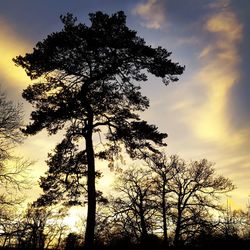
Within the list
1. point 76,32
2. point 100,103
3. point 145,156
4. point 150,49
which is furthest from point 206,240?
point 76,32

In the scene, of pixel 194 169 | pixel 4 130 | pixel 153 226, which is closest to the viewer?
pixel 4 130

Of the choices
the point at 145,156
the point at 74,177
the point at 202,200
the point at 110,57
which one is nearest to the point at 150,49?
the point at 110,57

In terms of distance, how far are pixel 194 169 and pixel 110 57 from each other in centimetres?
2104

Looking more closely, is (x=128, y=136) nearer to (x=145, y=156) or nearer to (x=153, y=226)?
(x=145, y=156)

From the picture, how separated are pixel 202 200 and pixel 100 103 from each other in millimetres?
19819

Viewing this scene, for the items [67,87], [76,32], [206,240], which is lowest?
[206,240]

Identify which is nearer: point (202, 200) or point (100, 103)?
point (100, 103)

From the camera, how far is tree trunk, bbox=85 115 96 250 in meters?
14.8

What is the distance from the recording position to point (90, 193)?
1572 cm

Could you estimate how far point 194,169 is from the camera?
34.6 meters

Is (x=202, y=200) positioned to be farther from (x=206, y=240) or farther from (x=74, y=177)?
(x=74, y=177)

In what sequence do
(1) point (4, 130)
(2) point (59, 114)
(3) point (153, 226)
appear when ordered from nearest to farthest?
1. (2) point (59, 114)
2. (1) point (4, 130)
3. (3) point (153, 226)

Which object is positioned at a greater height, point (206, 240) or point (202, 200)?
point (202, 200)

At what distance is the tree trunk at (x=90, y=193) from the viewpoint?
48.4ft
